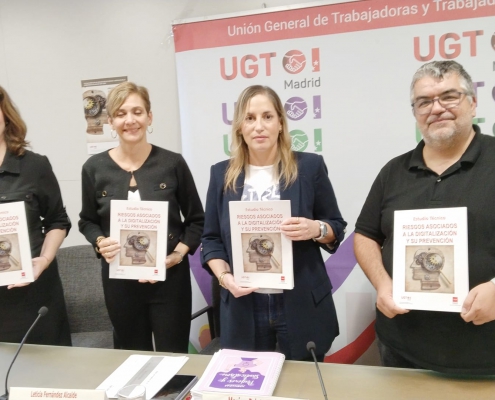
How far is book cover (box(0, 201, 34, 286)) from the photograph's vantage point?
6.17ft

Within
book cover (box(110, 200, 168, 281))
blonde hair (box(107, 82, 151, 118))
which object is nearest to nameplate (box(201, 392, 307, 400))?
book cover (box(110, 200, 168, 281))

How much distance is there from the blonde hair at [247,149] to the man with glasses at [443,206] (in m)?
0.38

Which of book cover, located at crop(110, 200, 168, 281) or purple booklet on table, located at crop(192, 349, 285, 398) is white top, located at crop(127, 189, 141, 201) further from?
purple booklet on table, located at crop(192, 349, 285, 398)

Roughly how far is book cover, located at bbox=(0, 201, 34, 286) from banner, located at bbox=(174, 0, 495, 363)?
137 cm

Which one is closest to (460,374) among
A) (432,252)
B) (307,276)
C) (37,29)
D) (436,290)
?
(436,290)

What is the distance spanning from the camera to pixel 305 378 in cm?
147

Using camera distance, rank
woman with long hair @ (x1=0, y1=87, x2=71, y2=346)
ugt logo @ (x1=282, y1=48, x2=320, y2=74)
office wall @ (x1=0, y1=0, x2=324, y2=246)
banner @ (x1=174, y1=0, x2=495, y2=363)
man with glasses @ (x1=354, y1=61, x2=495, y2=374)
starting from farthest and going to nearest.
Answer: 1. office wall @ (x1=0, y1=0, x2=324, y2=246)
2. ugt logo @ (x1=282, y1=48, x2=320, y2=74)
3. banner @ (x1=174, y1=0, x2=495, y2=363)
4. woman with long hair @ (x1=0, y1=87, x2=71, y2=346)
5. man with glasses @ (x1=354, y1=61, x2=495, y2=374)

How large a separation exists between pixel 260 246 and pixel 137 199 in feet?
2.31

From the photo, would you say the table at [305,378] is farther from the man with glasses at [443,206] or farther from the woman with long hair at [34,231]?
the woman with long hair at [34,231]

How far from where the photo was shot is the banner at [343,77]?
2.61m

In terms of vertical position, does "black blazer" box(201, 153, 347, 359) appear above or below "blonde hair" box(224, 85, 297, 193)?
below

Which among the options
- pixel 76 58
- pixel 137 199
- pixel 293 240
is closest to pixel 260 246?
pixel 293 240

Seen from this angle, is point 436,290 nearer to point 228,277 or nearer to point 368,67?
point 228,277

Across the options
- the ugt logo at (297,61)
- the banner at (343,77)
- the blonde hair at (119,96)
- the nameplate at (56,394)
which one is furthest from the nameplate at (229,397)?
the ugt logo at (297,61)
